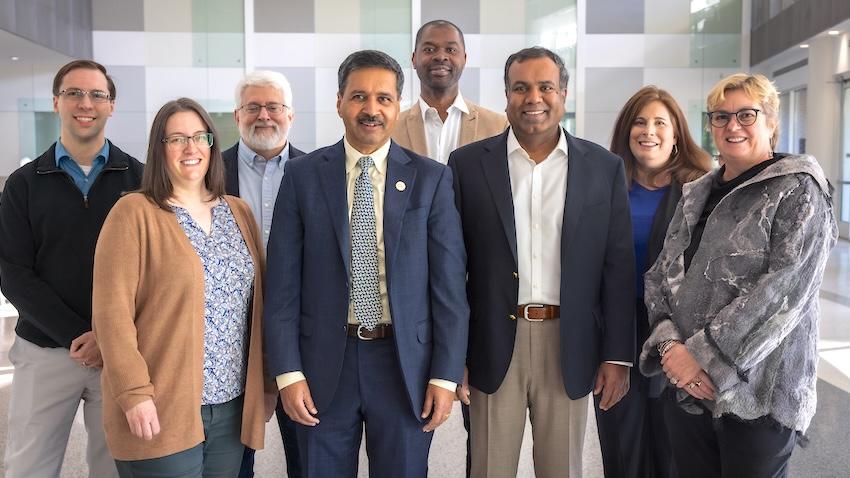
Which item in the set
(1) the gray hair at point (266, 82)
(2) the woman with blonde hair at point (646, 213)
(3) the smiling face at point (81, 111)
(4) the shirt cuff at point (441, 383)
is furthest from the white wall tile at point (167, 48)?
(4) the shirt cuff at point (441, 383)

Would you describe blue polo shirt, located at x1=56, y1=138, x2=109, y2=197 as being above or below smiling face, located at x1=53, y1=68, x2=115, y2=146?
below

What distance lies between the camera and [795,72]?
13648mm

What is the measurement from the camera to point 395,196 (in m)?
2.28

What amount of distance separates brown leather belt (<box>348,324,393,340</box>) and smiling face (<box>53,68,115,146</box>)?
55.9 inches

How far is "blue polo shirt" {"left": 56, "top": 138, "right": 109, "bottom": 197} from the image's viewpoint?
2.78 meters

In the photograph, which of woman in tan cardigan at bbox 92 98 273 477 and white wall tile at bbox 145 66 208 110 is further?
white wall tile at bbox 145 66 208 110

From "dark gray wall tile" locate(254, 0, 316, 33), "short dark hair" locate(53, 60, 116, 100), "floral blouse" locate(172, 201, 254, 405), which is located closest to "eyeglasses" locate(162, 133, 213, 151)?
"floral blouse" locate(172, 201, 254, 405)

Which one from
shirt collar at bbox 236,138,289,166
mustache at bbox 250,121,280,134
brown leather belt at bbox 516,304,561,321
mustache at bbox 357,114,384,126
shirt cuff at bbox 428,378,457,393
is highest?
mustache at bbox 250,121,280,134

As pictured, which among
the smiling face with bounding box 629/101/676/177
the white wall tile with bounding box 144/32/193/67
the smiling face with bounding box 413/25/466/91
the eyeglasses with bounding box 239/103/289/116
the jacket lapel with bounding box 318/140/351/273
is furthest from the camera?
the white wall tile with bounding box 144/32/193/67

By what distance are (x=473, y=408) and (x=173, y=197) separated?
1.27 metres

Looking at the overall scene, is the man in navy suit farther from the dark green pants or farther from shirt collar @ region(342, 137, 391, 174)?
the dark green pants

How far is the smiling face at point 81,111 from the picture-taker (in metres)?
2.82

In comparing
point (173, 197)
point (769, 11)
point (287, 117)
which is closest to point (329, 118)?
point (769, 11)

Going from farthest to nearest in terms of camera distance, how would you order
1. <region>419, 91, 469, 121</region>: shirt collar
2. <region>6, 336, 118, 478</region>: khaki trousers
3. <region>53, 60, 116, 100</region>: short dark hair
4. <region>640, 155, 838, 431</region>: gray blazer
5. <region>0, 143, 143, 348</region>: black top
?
<region>419, 91, 469, 121</region>: shirt collar → <region>53, 60, 116, 100</region>: short dark hair → <region>6, 336, 118, 478</region>: khaki trousers → <region>0, 143, 143, 348</region>: black top → <region>640, 155, 838, 431</region>: gray blazer
